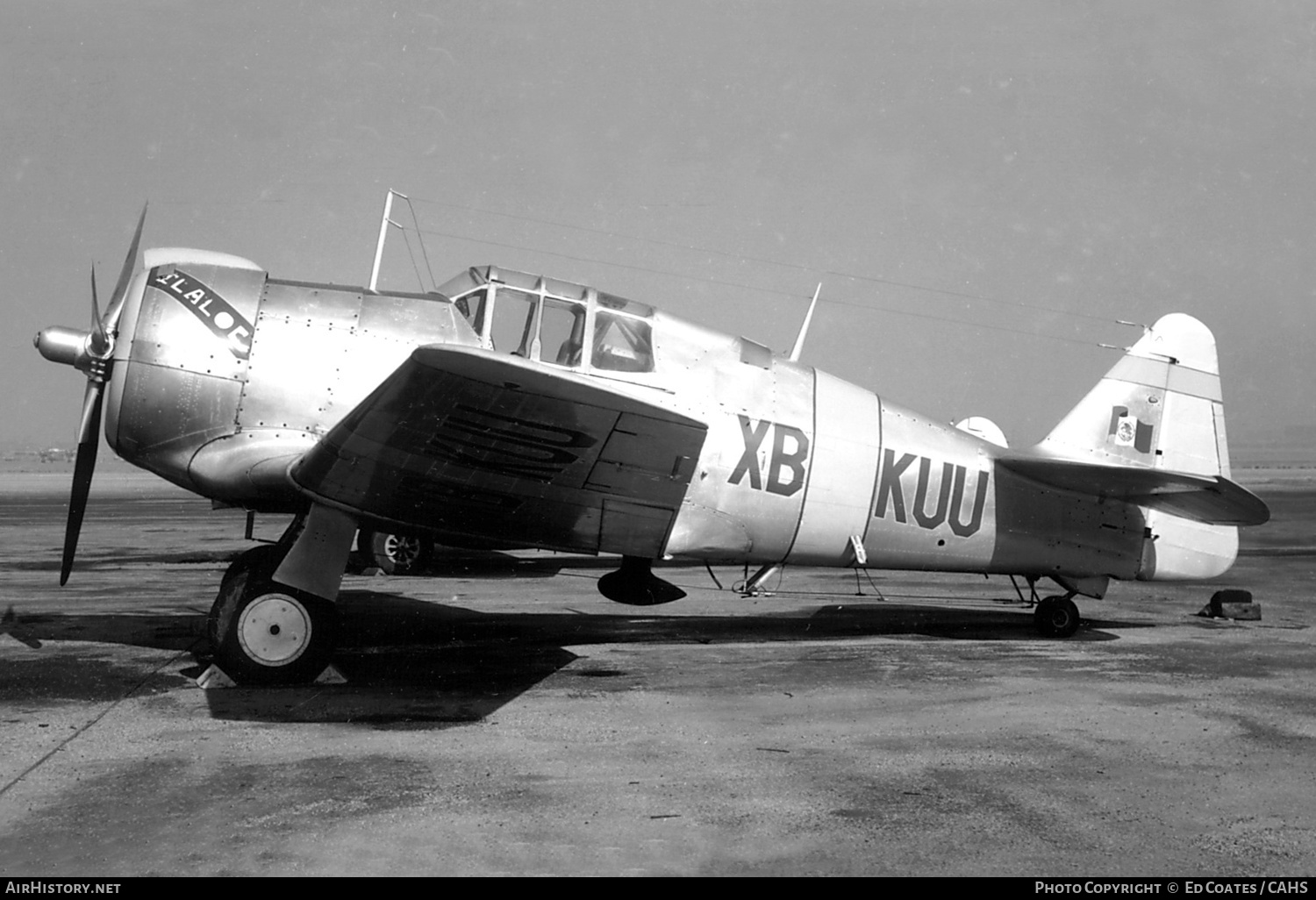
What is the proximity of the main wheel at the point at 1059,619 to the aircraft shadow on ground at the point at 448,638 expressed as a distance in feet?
0.35

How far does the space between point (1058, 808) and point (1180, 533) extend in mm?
5414

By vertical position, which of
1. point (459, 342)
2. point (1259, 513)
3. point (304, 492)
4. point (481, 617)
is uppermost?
point (459, 342)

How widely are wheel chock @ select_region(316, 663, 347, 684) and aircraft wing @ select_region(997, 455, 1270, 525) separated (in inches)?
209

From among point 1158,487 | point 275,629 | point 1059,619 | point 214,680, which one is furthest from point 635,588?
point 1158,487

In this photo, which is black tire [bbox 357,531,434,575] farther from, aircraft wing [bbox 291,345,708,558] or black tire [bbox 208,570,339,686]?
black tire [bbox 208,570,339,686]

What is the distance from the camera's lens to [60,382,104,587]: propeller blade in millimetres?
7121

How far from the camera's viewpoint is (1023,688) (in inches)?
275

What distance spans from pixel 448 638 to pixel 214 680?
2246mm

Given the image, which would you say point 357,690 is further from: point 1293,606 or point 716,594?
point 1293,606

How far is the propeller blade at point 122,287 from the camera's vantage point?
7051 millimetres

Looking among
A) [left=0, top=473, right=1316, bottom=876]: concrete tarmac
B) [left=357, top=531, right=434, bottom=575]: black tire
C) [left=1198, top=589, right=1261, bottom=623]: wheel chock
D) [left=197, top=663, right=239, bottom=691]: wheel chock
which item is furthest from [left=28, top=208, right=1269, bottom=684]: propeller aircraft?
[left=357, top=531, right=434, bottom=575]: black tire

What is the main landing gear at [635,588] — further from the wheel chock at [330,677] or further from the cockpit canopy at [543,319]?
the wheel chock at [330,677]
